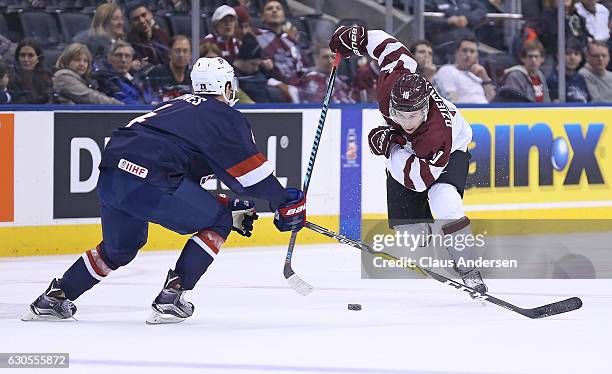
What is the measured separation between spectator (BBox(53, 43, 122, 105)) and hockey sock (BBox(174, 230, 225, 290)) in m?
2.80

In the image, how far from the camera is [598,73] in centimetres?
988

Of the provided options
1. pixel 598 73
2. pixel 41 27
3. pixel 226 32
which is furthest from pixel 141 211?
pixel 598 73

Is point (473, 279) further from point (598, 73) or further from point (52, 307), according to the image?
point (598, 73)

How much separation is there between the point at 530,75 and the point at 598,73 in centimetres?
60

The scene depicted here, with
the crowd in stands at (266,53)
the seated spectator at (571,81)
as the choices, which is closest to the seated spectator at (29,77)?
the crowd in stands at (266,53)

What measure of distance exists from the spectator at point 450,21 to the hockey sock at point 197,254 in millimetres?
4312

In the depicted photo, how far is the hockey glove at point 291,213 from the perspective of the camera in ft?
17.2

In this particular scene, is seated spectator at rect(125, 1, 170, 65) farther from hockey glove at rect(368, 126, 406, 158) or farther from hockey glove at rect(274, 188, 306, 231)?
hockey glove at rect(274, 188, 306, 231)

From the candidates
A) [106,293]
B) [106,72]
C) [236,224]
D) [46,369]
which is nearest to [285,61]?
[106,72]

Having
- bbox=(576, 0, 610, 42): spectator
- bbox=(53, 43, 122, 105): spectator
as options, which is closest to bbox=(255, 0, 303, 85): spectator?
bbox=(53, 43, 122, 105): spectator

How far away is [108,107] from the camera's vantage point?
7.86m

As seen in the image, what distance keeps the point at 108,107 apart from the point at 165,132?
A: 8.99 ft

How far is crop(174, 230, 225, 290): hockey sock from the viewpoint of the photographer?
5.23m

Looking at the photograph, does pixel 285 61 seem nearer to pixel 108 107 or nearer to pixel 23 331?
pixel 108 107
